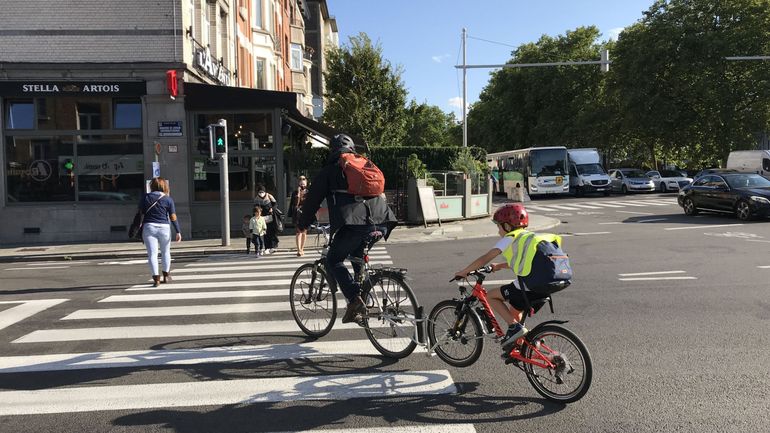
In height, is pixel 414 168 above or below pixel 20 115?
below

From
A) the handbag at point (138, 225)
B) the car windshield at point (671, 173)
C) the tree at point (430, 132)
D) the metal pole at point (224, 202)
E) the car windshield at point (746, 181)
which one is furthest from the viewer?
the tree at point (430, 132)

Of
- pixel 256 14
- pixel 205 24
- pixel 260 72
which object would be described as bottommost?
pixel 260 72

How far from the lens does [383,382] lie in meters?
4.67

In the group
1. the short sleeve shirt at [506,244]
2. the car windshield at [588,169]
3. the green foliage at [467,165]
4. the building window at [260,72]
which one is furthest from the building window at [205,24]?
the car windshield at [588,169]

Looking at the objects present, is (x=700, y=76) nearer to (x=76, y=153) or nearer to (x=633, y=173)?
(x=633, y=173)

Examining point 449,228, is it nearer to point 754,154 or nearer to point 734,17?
point 754,154

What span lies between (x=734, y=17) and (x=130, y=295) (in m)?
40.6

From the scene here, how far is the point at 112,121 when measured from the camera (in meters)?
17.4

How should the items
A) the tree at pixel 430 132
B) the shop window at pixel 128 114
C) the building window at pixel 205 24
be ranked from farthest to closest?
the tree at pixel 430 132 < the building window at pixel 205 24 < the shop window at pixel 128 114

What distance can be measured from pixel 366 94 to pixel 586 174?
15540 millimetres

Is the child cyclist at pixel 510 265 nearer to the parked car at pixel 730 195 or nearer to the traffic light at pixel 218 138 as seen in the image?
the traffic light at pixel 218 138

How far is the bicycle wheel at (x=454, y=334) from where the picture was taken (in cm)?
472

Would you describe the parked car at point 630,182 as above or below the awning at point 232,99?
below

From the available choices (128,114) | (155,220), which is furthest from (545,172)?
(155,220)
